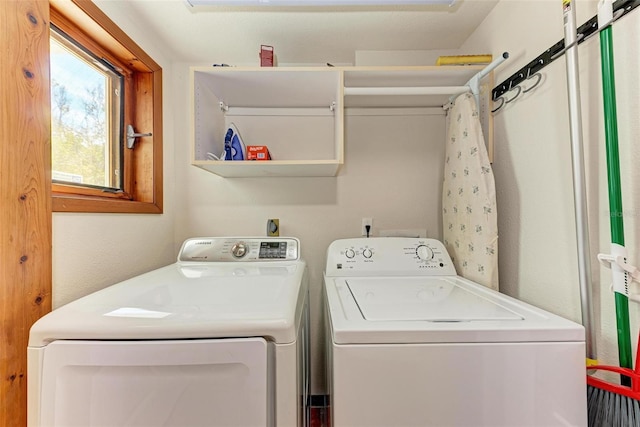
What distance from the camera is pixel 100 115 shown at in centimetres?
136

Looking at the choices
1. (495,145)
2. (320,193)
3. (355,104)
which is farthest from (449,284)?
(355,104)

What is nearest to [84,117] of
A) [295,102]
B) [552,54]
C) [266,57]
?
[266,57]

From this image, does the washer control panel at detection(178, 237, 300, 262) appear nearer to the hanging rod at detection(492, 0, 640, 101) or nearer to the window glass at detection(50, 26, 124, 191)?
the window glass at detection(50, 26, 124, 191)

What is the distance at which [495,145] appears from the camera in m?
1.39

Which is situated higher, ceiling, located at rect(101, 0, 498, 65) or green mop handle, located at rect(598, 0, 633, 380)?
ceiling, located at rect(101, 0, 498, 65)

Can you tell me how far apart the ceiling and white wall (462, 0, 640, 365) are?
8.6 inches

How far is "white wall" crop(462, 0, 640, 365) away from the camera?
0.77m

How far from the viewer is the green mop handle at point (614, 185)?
749 millimetres

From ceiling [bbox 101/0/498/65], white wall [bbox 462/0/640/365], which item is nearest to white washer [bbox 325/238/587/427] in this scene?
white wall [bbox 462/0/640/365]

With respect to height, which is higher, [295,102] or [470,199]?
[295,102]

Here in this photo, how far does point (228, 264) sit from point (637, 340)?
1466 mm

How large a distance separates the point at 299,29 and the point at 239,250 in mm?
1209

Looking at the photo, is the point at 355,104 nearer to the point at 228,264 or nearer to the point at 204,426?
the point at 228,264

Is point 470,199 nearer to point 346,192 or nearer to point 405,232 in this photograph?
point 405,232
